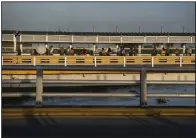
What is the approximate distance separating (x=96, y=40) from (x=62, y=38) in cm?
273

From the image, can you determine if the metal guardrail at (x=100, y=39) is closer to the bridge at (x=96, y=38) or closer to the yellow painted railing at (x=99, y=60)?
the bridge at (x=96, y=38)

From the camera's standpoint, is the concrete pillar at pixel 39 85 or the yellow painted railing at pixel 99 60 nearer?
the concrete pillar at pixel 39 85

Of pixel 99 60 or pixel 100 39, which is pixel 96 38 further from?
pixel 99 60

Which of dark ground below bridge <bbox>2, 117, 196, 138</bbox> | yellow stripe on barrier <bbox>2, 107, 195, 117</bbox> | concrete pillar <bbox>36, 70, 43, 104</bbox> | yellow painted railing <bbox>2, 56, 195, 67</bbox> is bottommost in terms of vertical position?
dark ground below bridge <bbox>2, 117, 196, 138</bbox>

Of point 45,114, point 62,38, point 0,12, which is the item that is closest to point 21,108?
point 45,114

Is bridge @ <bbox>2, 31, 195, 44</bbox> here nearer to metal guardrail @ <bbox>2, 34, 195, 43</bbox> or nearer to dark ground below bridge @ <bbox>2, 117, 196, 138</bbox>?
metal guardrail @ <bbox>2, 34, 195, 43</bbox>

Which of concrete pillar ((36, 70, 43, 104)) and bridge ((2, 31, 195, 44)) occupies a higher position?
bridge ((2, 31, 195, 44))

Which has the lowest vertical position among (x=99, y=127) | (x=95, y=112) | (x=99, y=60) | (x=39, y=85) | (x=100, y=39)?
(x=99, y=127)

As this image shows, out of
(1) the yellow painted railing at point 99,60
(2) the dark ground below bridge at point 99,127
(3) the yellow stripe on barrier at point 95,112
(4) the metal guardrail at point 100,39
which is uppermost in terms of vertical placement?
(4) the metal guardrail at point 100,39

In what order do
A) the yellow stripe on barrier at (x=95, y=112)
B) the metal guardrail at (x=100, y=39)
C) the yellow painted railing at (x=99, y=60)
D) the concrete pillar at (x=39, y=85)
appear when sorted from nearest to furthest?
the yellow stripe on barrier at (x=95, y=112) → the concrete pillar at (x=39, y=85) → the yellow painted railing at (x=99, y=60) → the metal guardrail at (x=100, y=39)

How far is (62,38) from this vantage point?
1372 inches

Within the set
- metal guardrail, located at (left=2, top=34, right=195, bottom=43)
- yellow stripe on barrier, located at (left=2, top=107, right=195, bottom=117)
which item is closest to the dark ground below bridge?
yellow stripe on barrier, located at (left=2, top=107, right=195, bottom=117)

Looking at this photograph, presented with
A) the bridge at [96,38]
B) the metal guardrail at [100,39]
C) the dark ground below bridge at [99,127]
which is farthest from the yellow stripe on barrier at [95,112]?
the metal guardrail at [100,39]

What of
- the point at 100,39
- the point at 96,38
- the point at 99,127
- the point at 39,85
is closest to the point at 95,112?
the point at 99,127
